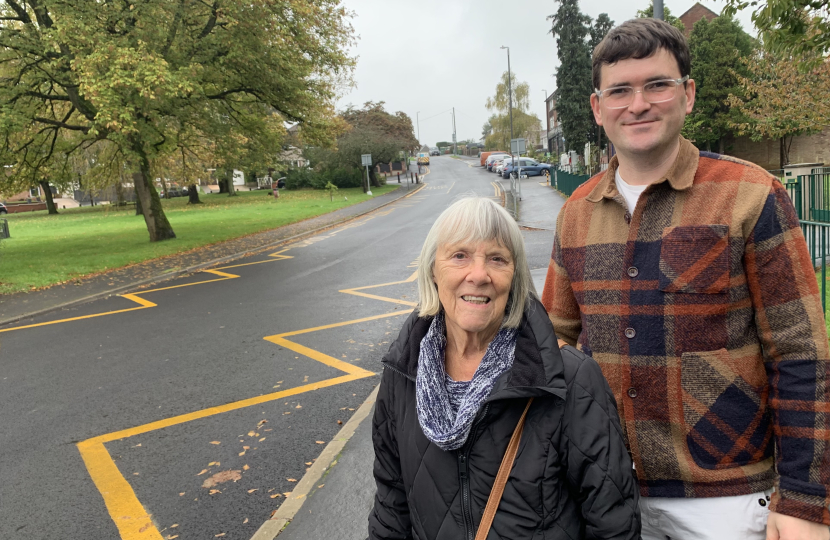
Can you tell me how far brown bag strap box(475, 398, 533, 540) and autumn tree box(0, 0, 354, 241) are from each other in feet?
42.7

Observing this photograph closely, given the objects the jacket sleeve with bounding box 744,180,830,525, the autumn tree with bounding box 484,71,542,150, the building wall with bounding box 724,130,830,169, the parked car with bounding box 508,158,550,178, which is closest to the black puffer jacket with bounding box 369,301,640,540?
the jacket sleeve with bounding box 744,180,830,525

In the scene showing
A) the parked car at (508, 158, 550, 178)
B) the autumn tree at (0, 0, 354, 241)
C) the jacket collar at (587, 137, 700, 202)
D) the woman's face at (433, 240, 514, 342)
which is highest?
the autumn tree at (0, 0, 354, 241)

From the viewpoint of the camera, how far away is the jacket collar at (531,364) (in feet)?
5.18

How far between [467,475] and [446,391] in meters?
0.26

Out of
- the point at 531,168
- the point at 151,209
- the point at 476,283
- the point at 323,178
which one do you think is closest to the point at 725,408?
the point at 476,283

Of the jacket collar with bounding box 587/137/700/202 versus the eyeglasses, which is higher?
the eyeglasses

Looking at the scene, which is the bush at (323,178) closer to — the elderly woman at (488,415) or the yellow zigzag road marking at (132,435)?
the yellow zigzag road marking at (132,435)

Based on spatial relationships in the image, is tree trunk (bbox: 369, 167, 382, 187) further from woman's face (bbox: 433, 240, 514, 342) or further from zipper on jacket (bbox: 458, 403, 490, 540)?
zipper on jacket (bbox: 458, 403, 490, 540)

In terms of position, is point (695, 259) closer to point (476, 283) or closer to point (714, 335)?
point (714, 335)

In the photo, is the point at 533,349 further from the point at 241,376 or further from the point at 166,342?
the point at 166,342

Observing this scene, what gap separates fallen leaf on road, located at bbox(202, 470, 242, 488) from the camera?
3.91 m

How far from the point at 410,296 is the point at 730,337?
7898 millimetres

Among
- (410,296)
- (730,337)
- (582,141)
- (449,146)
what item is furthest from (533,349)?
(449,146)

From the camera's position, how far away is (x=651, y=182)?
1697 millimetres
